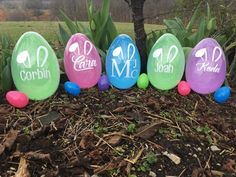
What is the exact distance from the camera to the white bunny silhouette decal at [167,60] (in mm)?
2600

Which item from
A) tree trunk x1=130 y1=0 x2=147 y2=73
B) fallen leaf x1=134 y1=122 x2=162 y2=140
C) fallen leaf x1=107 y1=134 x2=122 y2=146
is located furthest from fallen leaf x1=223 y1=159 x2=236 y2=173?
tree trunk x1=130 y1=0 x2=147 y2=73

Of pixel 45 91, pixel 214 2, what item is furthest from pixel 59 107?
pixel 214 2

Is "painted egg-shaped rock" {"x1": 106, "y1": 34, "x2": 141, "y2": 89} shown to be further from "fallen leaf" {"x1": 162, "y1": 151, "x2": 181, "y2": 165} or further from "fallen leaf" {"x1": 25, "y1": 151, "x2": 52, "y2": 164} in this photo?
"fallen leaf" {"x1": 25, "y1": 151, "x2": 52, "y2": 164}

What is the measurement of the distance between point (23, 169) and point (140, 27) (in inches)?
49.6

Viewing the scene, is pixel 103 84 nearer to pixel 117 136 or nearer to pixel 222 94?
pixel 117 136

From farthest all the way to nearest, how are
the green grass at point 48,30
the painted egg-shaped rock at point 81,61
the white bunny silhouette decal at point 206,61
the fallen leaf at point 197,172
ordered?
1. the green grass at point 48,30
2. the white bunny silhouette decal at point 206,61
3. the painted egg-shaped rock at point 81,61
4. the fallen leaf at point 197,172

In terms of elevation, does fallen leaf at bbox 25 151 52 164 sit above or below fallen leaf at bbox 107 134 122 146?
above

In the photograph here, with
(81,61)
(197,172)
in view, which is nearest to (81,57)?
(81,61)

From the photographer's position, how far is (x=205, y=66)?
2.66 m

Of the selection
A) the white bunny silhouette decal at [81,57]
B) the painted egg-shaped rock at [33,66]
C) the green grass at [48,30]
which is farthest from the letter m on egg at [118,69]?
the green grass at [48,30]

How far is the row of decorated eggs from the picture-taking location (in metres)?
2.41

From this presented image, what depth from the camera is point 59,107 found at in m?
2.38

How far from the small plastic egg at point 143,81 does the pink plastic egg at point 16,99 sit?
0.68m

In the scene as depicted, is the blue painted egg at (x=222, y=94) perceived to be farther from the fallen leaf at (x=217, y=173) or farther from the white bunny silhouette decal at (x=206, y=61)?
the fallen leaf at (x=217, y=173)
